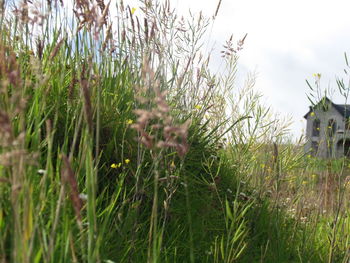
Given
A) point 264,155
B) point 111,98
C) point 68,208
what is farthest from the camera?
point 264,155

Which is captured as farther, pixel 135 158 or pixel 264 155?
pixel 264 155

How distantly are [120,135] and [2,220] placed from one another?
129 cm

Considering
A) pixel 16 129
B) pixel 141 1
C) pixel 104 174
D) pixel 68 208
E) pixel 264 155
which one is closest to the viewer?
pixel 68 208

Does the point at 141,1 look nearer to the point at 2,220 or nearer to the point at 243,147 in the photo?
the point at 243,147

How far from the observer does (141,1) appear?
10.6ft

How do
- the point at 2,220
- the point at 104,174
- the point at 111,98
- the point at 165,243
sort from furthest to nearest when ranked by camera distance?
the point at 111,98
the point at 104,174
the point at 165,243
the point at 2,220

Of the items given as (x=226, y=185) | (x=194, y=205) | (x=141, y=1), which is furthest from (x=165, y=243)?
(x=141, y=1)

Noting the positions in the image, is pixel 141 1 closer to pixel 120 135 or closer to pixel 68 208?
pixel 120 135

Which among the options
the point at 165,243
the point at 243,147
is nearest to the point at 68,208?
the point at 165,243

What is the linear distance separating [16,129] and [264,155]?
79.8 inches

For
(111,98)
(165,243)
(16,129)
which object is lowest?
(165,243)

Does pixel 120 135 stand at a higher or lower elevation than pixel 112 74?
lower

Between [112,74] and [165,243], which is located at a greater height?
[112,74]

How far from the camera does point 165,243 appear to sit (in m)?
2.50
